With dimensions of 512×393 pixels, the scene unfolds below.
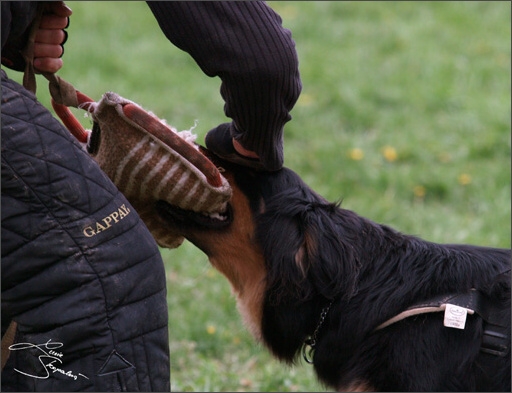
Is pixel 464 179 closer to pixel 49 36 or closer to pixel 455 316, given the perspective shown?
pixel 455 316

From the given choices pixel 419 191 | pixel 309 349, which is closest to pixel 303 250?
pixel 309 349

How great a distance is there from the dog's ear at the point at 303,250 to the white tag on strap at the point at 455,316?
381 mm

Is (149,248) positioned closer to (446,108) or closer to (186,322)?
(186,322)

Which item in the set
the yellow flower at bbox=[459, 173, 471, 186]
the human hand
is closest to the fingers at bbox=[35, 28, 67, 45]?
the human hand

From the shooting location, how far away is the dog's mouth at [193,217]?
11.1 feet

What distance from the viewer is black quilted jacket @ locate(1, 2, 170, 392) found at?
2494 millimetres

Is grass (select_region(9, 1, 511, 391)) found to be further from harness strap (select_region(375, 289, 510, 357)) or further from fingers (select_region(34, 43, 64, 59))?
fingers (select_region(34, 43, 64, 59))

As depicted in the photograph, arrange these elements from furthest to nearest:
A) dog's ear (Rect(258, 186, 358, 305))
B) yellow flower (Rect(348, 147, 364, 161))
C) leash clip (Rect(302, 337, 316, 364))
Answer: yellow flower (Rect(348, 147, 364, 161)) < leash clip (Rect(302, 337, 316, 364)) < dog's ear (Rect(258, 186, 358, 305))

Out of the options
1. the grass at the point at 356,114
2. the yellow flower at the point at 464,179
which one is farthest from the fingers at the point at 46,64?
the yellow flower at the point at 464,179

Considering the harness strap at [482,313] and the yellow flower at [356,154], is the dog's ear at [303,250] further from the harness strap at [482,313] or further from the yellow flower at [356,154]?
the yellow flower at [356,154]

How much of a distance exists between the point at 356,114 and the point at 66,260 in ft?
18.1

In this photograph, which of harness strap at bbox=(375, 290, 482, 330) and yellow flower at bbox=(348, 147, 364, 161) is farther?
yellow flower at bbox=(348, 147, 364, 161)

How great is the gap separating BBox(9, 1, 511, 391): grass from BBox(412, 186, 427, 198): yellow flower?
0.05ft

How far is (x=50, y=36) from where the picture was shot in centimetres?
298
